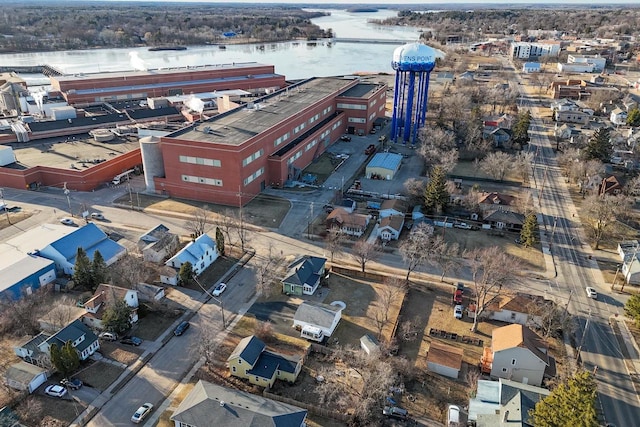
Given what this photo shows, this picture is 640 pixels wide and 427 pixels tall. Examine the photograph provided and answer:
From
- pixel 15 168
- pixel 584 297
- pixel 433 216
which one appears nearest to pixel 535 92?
pixel 433 216

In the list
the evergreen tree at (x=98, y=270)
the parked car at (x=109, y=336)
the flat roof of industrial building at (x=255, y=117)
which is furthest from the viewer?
the flat roof of industrial building at (x=255, y=117)

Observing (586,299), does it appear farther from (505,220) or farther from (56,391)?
(56,391)

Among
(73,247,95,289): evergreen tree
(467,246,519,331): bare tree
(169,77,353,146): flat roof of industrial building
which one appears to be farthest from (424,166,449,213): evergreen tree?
(73,247,95,289): evergreen tree

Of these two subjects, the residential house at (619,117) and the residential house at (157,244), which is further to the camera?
the residential house at (619,117)

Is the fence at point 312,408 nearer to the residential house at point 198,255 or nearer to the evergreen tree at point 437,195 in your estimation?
the residential house at point 198,255

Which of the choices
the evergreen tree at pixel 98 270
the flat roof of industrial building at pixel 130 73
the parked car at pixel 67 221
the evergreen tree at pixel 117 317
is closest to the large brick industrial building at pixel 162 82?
the flat roof of industrial building at pixel 130 73

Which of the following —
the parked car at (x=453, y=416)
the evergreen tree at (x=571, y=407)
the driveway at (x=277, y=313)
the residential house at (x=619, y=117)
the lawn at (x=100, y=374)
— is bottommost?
the driveway at (x=277, y=313)

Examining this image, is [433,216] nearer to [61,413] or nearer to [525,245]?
[525,245]
